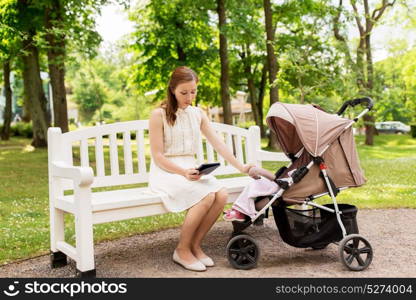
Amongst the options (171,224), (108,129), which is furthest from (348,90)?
(108,129)

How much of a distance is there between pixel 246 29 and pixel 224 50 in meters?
1.01

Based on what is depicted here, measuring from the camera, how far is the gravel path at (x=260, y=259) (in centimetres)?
400

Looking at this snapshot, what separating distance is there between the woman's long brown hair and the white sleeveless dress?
1.9 inches

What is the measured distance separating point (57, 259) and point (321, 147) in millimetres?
2378

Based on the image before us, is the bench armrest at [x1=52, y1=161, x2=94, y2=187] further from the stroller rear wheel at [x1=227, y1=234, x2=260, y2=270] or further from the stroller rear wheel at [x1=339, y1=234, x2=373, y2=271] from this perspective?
the stroller rear wheel at [x1=339, y1=234, x2=373, y2=271]

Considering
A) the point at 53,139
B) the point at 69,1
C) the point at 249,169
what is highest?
the point at 69,1

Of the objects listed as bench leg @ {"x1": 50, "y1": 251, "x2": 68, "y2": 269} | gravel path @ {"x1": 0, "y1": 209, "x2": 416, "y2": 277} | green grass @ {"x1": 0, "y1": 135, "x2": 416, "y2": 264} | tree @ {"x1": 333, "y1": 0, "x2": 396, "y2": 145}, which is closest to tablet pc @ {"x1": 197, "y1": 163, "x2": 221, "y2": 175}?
gravel path @ {"x1": 0, "y1": 209, "x2": 416, "y2": 277}

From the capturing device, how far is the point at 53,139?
14.3ft

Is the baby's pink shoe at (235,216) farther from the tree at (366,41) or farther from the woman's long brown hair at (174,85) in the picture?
the tree at (366,41)

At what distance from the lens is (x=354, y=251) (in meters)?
4.00

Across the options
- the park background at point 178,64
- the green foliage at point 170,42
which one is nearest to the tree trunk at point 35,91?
the park background at point 178,64

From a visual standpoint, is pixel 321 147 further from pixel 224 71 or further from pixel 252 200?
pixel 224 71

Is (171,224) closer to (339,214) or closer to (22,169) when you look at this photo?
(339,214)

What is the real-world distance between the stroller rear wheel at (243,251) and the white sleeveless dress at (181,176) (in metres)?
0.44
